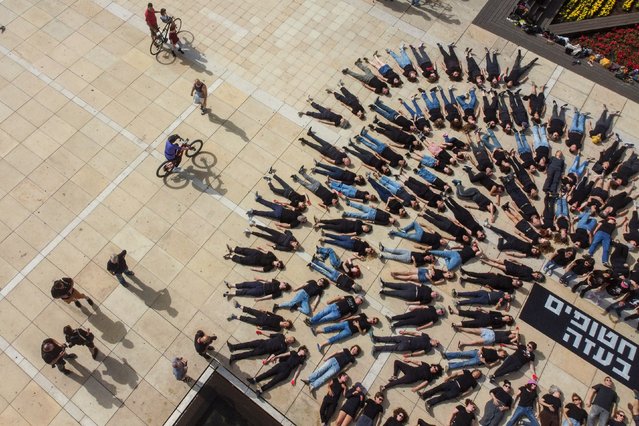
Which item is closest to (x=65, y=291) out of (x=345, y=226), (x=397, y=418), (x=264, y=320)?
(x=264, y=320)

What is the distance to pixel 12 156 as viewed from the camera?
18438 millimetres

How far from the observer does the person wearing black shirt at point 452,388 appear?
14750 millimetres

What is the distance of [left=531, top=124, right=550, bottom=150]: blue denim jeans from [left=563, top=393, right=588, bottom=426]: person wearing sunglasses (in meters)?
11.1

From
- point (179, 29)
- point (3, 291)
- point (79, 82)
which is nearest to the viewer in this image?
point (3, 291)

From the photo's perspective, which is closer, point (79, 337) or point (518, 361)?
point (79, 337)

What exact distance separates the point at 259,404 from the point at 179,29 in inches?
747

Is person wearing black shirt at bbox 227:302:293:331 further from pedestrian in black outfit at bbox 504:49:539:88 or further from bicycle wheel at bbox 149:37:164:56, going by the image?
pedestrian in black outfit at bbox 504:49:539:88

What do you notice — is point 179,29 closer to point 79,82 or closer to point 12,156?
point 79,82

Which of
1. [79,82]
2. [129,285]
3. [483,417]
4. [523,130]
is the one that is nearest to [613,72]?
[523,130]

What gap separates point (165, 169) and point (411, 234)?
10.9 meters

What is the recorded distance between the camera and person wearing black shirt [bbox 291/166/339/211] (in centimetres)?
1794

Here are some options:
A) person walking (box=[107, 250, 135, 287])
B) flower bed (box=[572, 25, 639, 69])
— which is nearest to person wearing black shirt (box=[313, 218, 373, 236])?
person walking (box=[107, 250, 135, 287])

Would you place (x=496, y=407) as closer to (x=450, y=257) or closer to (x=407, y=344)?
(x=407, y=344)

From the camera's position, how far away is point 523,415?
1470cm
